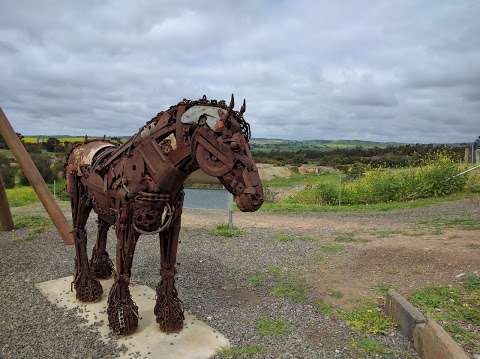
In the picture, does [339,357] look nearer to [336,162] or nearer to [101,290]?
[101,290]

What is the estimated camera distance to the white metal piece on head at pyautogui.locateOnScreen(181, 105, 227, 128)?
11.0 ft

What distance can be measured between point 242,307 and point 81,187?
2.64 meters

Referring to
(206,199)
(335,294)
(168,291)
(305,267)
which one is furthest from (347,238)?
(168,291)

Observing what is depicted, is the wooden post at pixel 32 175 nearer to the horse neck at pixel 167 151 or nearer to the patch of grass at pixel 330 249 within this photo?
the horse neck at pixel 167 151

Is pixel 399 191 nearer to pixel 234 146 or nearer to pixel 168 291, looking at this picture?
pixel 168 291

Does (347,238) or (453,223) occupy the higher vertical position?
(453,223)

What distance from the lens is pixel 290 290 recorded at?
581 centimetres

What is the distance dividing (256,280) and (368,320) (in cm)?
200

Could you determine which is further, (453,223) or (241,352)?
(453,223)

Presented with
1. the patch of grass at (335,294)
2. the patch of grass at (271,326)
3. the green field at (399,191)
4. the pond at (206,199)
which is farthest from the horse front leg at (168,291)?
the green field at (399,191)

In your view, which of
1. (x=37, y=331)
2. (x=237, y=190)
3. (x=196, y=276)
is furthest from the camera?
(x=196, y=276)

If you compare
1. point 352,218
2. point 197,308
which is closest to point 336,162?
point 352,218

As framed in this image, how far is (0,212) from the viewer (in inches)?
366

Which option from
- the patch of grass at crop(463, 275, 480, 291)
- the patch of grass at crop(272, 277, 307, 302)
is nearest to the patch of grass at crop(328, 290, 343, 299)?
the patch of grass at crop(272, 277, 307, 302)
